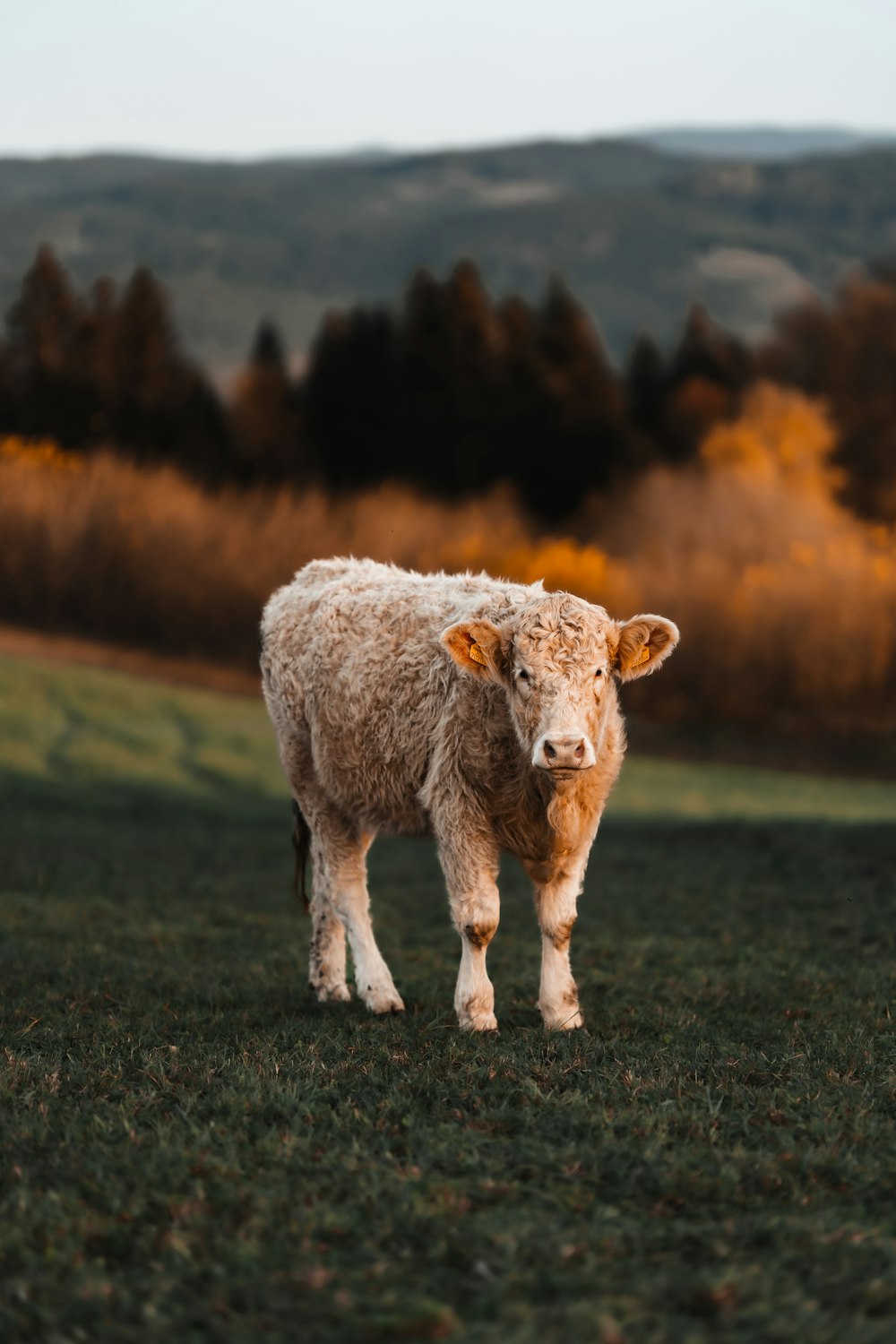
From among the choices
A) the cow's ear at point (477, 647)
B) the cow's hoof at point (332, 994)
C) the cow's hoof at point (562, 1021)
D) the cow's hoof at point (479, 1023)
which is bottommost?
the cow's hoof at point (332, 994)

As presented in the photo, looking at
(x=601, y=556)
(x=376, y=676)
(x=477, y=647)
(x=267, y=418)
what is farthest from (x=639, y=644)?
(x=267, y=418)

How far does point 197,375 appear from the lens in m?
Result: 50.3

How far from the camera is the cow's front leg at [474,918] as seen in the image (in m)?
7.83

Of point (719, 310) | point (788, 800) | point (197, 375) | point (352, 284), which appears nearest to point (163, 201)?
point (352, 284)

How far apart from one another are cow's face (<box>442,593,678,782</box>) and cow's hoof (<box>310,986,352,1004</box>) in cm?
266

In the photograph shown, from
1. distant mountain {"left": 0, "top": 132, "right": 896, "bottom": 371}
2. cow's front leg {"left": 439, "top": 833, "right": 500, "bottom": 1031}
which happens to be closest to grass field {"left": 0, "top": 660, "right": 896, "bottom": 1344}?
cow's front leg {"left": 439, "top": 833, "right": 500, "bottom": 1031}

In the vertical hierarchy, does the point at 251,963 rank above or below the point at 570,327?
below

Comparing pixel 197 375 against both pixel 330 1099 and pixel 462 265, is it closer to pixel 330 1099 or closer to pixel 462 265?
pixel 462 265

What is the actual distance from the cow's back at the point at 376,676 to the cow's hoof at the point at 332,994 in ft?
4.21

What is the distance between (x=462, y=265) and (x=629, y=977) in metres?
43.1

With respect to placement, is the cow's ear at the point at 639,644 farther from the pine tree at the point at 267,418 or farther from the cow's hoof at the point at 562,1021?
the pine tree at the point at 267,418

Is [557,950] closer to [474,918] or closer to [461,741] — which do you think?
[474,918]

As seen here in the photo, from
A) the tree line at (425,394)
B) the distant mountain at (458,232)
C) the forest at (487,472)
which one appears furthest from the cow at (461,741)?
the distant mountain at (458,232)

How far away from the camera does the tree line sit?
4700cm
